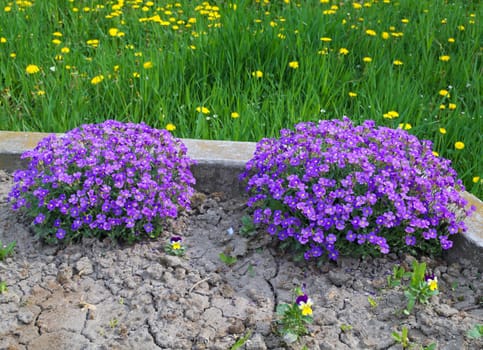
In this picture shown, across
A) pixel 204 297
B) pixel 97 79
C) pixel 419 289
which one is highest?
pixel 97 79

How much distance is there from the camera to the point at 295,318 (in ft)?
6.40

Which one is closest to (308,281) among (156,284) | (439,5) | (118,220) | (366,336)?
(366,336)

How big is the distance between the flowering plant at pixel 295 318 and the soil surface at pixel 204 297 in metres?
0.03

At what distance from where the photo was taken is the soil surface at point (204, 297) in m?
1.99

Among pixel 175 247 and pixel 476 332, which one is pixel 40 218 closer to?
pixel 175 247

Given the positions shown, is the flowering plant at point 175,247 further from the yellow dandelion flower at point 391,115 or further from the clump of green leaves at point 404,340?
the yellow dandelion flower at point 391,115

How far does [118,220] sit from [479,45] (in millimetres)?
2689

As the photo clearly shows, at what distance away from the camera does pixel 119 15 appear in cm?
446

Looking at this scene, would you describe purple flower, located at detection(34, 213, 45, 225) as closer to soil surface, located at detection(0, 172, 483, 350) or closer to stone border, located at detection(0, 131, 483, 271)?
soil surface, located at detection(0, 172, 483, 350)

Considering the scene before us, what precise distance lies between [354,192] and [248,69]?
160 centimetres

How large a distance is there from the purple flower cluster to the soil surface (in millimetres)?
121

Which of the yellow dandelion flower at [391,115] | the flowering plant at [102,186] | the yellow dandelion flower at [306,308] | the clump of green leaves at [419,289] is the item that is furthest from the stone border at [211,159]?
the yellow dandelion flower at [306,308]

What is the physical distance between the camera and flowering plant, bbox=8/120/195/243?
7.63ft

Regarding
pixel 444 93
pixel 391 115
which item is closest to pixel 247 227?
pixel 391 115
